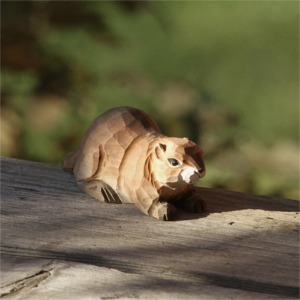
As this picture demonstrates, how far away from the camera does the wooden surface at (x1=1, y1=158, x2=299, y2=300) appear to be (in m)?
1.50

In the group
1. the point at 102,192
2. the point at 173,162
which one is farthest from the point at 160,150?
the point at 102,192

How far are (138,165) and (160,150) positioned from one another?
8 centimetres

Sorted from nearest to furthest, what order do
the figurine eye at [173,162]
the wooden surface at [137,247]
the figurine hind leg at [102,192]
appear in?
the wooden surface at [137,247], the figurine eye at [173,162], the figurine hind leg at [102,192]

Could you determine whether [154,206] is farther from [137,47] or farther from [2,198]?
[137,47]

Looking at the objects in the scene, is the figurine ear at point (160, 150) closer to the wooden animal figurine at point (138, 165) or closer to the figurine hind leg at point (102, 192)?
the wooden animal figurine at point (138, 165)

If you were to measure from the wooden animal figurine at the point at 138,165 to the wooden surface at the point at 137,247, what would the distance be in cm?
3

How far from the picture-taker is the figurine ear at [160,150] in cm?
178

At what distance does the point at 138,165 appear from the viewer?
1.83 metres

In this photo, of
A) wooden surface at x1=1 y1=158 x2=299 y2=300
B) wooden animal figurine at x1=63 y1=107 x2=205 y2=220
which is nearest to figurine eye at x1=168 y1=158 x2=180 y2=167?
wooden animal figurine at x1=63 y1=107 x2=205 y2=220

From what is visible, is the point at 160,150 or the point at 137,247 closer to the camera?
the point at 137,247

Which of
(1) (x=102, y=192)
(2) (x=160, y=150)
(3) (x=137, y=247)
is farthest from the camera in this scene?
(1) (x=102, y=192)

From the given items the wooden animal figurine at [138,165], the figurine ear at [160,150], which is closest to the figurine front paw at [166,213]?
the wooden animal figurine at [138,165]

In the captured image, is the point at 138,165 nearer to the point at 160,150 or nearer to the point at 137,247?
the point at 160,150

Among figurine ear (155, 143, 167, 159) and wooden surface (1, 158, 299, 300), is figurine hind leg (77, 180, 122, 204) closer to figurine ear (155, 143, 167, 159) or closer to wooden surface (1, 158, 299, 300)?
wooden surface (1, 158, 299, 300)
